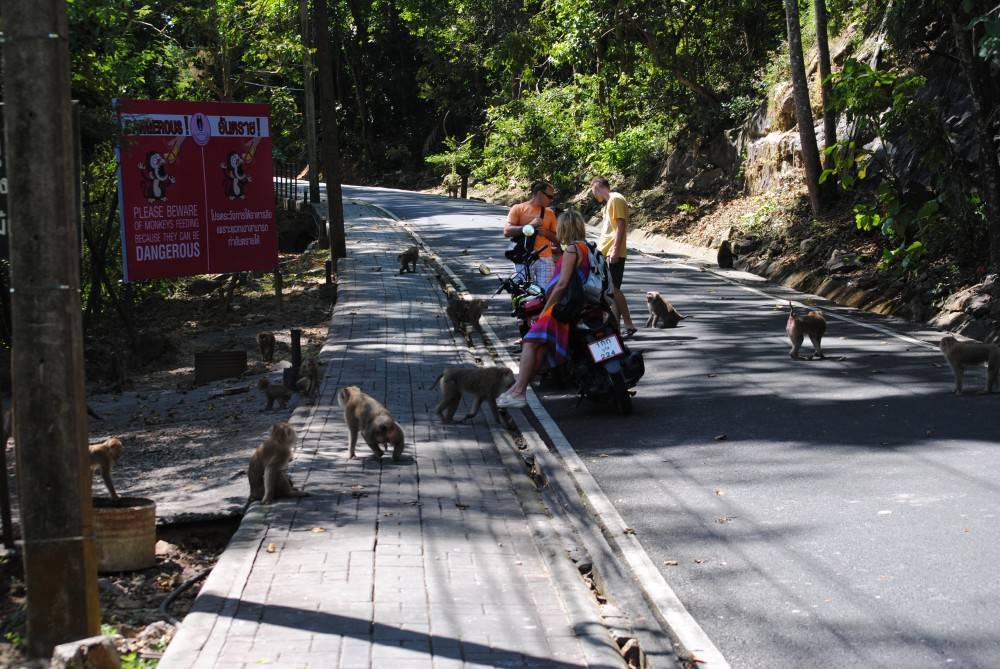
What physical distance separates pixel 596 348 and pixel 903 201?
36.4 ft

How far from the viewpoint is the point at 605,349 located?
36.0 ft

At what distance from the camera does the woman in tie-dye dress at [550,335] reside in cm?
1123

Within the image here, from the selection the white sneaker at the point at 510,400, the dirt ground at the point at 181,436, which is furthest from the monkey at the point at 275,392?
the white sneaker at the point at 510,400

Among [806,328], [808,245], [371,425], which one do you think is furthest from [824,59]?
[371,425]

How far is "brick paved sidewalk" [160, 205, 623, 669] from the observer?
5391mm

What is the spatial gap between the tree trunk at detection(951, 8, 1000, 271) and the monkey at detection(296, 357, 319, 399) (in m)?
10.9

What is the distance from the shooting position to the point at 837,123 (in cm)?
2570

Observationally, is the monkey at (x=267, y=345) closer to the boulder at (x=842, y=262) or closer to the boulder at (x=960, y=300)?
the boulder at (x=960, y=300)

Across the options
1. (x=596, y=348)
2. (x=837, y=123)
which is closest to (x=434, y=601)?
(x=596, y=348)

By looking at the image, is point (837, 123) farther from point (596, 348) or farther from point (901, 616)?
point (901, 616)

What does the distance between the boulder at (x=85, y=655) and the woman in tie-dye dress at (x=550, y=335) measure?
666 cm

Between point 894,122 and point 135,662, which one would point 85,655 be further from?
point 894,122

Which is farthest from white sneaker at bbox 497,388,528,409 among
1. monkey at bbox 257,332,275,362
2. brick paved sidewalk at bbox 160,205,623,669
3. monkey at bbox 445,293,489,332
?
monkey at bbox 257,332,275,362

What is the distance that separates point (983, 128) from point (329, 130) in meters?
14.7
